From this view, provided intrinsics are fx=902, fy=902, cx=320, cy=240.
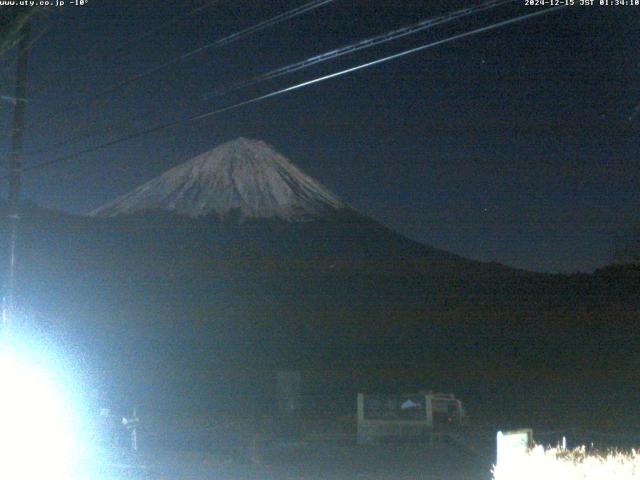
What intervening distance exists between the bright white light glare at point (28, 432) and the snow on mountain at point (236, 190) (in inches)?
1751

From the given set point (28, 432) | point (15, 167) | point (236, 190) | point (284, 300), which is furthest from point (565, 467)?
point (236, 190)

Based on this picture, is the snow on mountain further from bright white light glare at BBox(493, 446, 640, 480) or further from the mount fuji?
bright white light glare at BBox(493, 446, 640, 480)

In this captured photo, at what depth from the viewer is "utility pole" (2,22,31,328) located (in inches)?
592

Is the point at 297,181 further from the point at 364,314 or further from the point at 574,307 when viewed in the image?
the point at 574,307

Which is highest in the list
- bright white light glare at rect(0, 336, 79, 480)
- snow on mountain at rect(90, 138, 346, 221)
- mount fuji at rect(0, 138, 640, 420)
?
snow on mountain at rect(90, 138, 346, 221)

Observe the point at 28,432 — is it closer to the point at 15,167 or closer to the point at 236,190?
the point at 15,167

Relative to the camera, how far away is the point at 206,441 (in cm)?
2039

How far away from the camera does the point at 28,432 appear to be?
1409 centimetres

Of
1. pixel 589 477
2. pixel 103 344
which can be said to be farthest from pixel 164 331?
pixel 589 477

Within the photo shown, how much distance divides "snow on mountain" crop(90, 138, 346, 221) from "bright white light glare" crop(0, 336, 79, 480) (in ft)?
146

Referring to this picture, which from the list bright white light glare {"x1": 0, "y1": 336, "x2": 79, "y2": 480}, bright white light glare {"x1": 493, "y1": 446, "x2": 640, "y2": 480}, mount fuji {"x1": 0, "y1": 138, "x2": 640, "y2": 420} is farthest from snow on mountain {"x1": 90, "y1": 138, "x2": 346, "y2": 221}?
bright white light glare {"x1": 493, "y1": 446, "x2": 640, "y2": 480}

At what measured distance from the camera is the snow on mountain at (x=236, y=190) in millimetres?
62312

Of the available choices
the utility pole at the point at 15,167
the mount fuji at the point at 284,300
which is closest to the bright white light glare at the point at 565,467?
the utility pole at the point at 15,167

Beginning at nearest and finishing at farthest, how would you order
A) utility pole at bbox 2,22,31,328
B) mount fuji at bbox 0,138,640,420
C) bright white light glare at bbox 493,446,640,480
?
bright white light glare at bbox 493,446,640,480 → utility pole at bbox 2,22,31,328 → mount fuji at bbox 0,138,640,420
